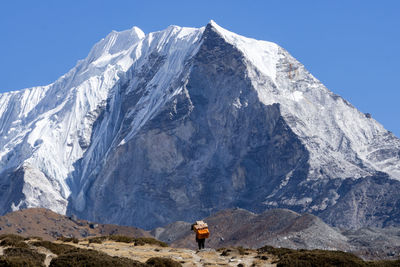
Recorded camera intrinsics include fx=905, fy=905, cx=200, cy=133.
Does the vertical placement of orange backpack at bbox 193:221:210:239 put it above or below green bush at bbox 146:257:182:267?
above

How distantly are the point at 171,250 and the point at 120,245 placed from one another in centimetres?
421

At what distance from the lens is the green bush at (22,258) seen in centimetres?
5319

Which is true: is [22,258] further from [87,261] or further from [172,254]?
[172,254]

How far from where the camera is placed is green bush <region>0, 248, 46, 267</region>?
53.2m

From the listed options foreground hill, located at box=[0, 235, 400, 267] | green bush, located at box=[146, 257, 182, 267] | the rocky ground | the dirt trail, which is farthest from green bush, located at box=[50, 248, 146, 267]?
the dirt trail

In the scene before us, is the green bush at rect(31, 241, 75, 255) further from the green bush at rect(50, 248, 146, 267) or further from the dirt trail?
the green bush at rect(50, 248, 146, 267)

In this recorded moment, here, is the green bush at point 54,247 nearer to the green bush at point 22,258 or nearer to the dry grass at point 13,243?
the dry grass at point 13,243

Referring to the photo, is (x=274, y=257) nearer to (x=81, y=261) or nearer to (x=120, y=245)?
(x=120, y=245)

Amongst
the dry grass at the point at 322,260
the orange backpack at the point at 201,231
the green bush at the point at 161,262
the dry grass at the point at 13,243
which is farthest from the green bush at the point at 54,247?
the dry grass at the point at 322,260

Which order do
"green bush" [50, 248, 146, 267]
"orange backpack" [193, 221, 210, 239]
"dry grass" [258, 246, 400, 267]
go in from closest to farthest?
1. "green bush" [50, 248, 146, 267]
2. "dry grass" [258, 246, 400, 267]
3. "orange backpack" [193, 221, 210, 239]

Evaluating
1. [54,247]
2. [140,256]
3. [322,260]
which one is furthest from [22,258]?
[322,260]

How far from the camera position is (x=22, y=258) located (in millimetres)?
55219

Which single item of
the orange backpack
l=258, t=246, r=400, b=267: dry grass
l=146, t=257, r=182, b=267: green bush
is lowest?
l=146, t=257, r=182, b=267: green bush

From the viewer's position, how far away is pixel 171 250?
71.9m
